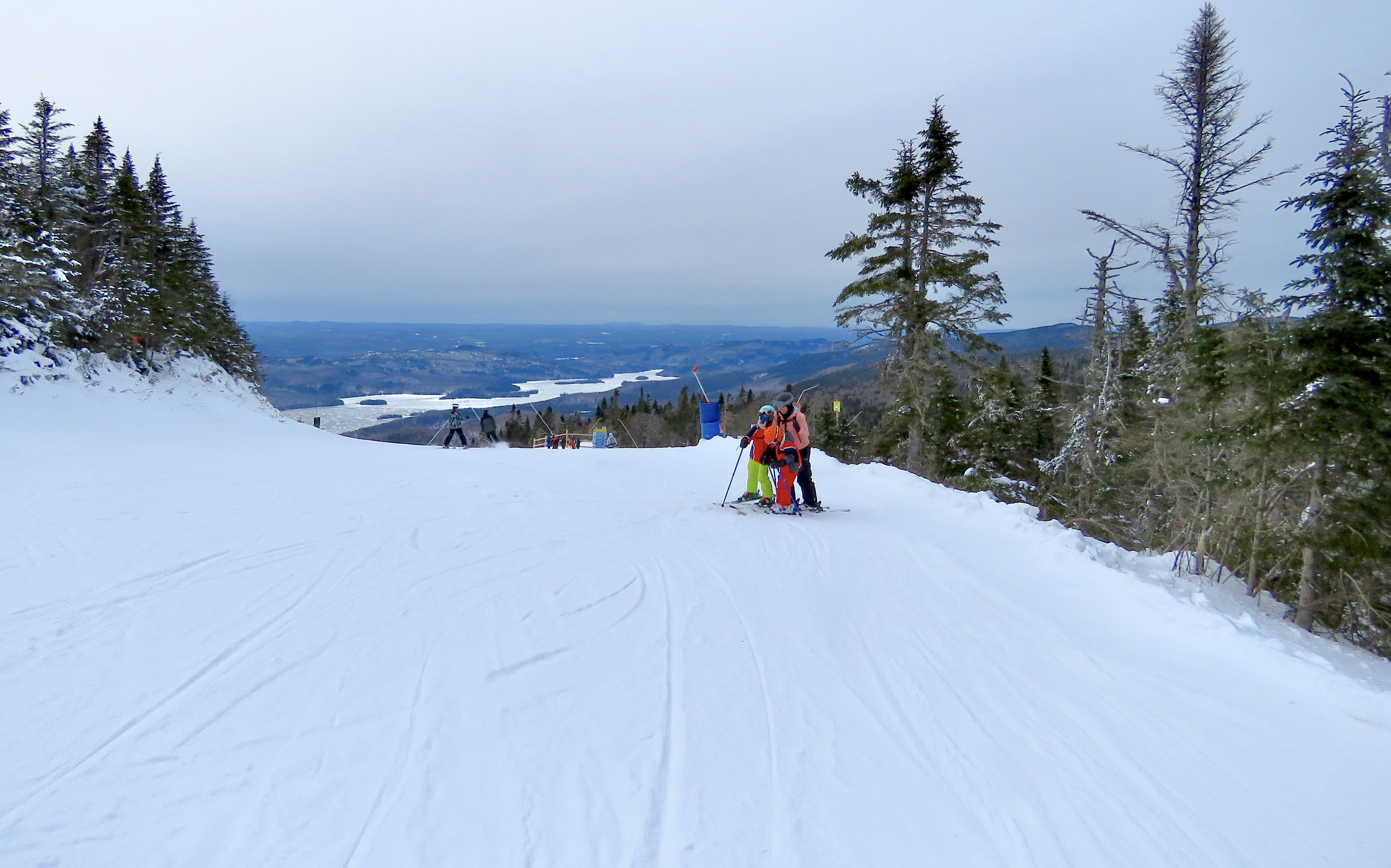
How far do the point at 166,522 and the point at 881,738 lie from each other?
8.12 meters

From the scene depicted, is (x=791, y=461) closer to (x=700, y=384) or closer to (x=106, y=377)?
(x=700, y=384)

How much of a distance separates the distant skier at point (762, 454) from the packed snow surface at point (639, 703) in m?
2.11

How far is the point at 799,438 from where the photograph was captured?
9.90 m

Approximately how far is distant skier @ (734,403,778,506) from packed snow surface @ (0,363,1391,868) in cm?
211

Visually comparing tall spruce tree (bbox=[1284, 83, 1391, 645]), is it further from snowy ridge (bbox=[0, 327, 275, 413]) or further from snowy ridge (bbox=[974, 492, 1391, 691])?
snowy ridge (bbox=[0, 327, 275, 413])

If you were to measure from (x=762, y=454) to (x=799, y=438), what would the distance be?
0.66 m

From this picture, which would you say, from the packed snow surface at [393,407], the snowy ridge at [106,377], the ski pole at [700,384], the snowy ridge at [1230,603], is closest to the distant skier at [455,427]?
the ski pole at [700,384]

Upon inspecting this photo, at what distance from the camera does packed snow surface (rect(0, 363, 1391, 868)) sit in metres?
2.96

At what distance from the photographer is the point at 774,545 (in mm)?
7891

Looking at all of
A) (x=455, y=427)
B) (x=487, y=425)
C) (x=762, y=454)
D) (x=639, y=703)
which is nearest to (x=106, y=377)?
(x=455, y=427)

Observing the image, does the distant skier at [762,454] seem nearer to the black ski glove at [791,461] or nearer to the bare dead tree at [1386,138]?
the black ski glove at [791,461]

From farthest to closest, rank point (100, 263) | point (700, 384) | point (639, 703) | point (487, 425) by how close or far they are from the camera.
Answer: point (100, 263)
point (487, 425)
point (700, 384)
point (639, 703)

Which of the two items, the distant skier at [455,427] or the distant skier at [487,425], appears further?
the distant skier at [487,425]

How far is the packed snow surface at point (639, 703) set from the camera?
296 centimetres
